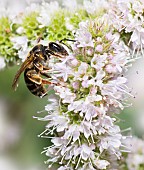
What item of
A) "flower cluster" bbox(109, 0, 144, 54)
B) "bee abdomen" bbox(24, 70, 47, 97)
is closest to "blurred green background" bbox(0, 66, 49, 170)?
"bee abdomen" bbox(24, 70, 47, 97)

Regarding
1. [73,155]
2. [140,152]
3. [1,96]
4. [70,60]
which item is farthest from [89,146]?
[1,96]

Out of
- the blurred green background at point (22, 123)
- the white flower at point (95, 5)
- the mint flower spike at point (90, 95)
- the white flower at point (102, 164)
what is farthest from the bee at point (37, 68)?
the blurred green background at point (22, 123)

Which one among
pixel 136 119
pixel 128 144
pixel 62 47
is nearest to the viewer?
pixel 62 47

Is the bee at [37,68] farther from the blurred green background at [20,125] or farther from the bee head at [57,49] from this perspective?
the blurred green background at [20,125]

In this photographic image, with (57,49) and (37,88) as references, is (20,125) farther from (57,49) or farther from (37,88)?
(57,49)

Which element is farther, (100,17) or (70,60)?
(100,17)

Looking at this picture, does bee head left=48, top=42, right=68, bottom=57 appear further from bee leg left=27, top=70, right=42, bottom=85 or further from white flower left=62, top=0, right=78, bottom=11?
white flower left=62, top=0, right=78, bottom=11

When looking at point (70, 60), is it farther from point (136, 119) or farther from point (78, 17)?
point (136, 119)
